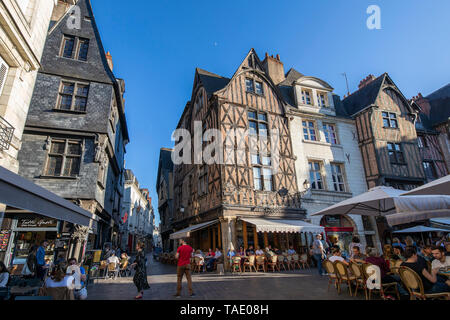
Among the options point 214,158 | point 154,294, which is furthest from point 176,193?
point 154,294

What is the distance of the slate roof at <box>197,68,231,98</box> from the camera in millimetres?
14072

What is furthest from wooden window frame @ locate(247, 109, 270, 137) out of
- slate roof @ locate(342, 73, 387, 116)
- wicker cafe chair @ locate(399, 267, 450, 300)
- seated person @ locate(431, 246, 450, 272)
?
wicker cafe chair @ locate(399, 267, 450, 300)

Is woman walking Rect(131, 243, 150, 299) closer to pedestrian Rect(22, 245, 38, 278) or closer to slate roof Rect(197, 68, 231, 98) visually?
pedestrian Rect(22, 245, 38, 278)

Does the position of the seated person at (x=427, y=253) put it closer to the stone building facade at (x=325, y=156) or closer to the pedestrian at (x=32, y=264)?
the stone building facade at (x=325, y=156)

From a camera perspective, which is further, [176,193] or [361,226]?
[176,193]

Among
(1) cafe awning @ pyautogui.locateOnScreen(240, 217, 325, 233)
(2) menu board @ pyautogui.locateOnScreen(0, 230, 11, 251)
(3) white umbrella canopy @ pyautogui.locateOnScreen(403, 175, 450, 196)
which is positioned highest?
(3) white umbrella canopy @ pyautogui.locateOnScreen(403, 175, 450, 196)

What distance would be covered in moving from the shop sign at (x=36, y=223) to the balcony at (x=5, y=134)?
4.09 metres

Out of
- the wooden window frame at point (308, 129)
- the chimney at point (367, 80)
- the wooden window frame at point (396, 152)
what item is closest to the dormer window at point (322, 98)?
the wooden window frame at point (308, 129)

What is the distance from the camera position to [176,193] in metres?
19.3

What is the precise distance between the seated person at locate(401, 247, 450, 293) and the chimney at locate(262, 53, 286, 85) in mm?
14084

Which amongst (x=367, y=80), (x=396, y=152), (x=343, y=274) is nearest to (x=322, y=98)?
(x=396, y=152)

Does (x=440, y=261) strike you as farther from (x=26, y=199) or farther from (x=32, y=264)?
(x=32, y=264)
